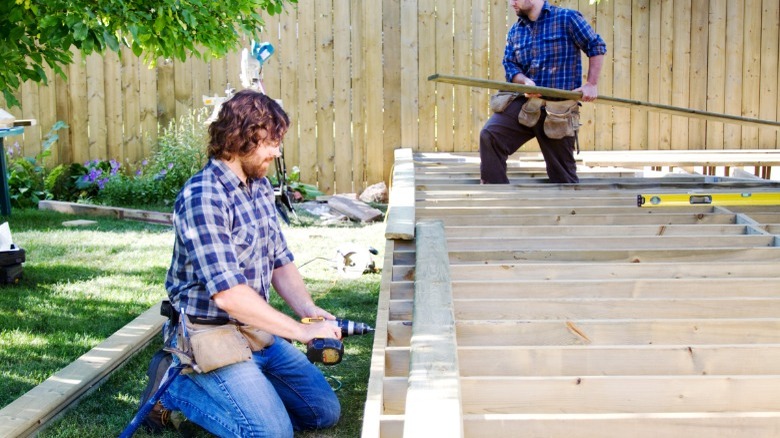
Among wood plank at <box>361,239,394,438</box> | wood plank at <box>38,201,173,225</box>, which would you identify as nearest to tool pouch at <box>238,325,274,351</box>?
wood plank at <box>361,239,394,438</box>

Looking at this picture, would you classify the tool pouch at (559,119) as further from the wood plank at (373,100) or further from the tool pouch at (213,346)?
the tool pouch at (213,346)

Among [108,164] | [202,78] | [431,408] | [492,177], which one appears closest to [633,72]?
[492,177]

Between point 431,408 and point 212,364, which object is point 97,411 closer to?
point 212,364

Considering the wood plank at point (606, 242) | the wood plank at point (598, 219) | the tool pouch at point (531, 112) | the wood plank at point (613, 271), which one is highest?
the tool pouch at point (531, 112)

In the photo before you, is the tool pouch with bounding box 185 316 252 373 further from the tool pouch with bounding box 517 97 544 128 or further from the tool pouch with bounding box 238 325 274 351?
the tool pouch with bounding box 517 97 544 128

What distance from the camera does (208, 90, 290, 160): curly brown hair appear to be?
3.26m

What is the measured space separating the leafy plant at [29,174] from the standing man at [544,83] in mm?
5159

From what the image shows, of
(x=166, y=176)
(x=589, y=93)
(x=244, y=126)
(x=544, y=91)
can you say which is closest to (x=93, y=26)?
(x=244, y=126)

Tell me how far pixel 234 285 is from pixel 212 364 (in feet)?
1.10

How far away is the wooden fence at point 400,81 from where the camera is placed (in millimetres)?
9766

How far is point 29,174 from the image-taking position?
31.8 feet

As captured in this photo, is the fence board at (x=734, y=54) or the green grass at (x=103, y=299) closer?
the green grass at (x=103, y=299)

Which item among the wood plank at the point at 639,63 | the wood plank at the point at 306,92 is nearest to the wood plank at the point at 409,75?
the wood plank at the point at 306,92

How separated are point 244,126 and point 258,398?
968 millimetres
